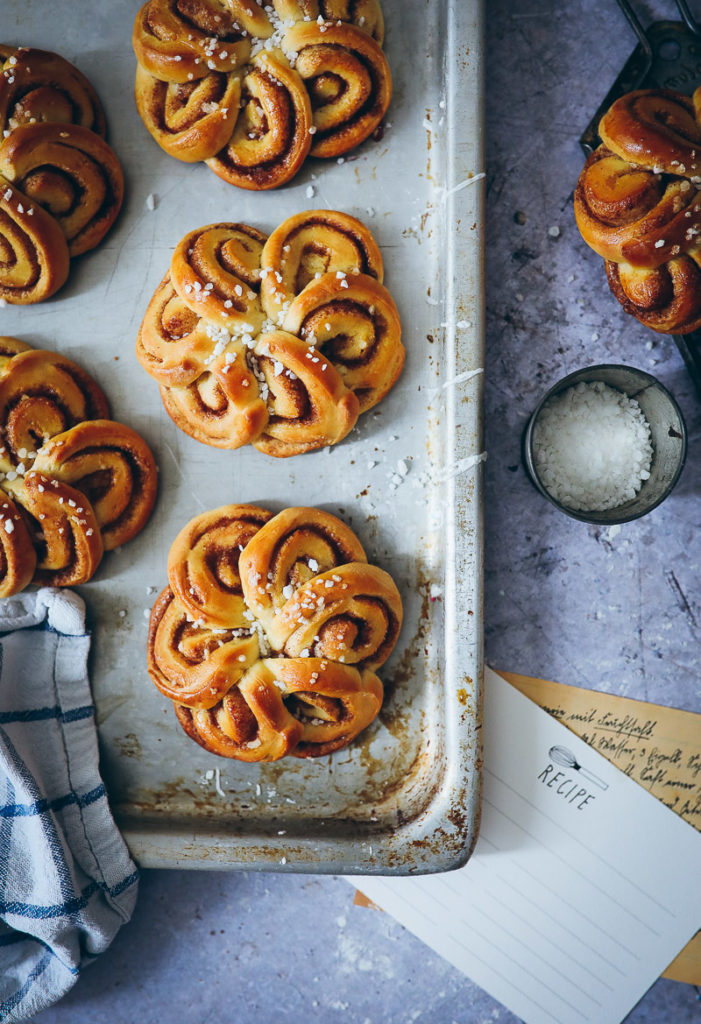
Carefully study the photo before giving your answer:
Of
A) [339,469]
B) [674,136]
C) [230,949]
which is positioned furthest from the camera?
[230,949]

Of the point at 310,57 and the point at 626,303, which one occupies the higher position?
the point at 310,57

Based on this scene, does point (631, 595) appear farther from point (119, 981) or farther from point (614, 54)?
point (119, 981)

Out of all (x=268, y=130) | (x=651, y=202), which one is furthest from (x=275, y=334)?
(x=651, y=202)

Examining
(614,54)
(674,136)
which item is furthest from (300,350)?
(614,54)

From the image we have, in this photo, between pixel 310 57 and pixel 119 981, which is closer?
pixel 310 57

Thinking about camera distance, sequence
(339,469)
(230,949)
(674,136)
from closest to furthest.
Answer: (674,136)
(339,469)
(230,949)

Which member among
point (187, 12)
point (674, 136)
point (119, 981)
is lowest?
point (119, 981)

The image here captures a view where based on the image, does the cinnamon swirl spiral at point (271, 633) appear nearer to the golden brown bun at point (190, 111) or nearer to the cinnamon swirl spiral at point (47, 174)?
the cinnamon swirl spiral at point (47, 174)

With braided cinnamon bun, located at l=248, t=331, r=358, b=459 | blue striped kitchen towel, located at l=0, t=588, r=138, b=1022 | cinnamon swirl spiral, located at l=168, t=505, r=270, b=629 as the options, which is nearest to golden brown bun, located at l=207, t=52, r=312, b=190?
braided cinnamon bun, located at l=248, t=331, r=358, b=459

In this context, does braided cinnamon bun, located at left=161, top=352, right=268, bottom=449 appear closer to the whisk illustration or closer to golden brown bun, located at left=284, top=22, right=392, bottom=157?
golden brown bun, located at left=284, top=22, right=392, bottom=157
